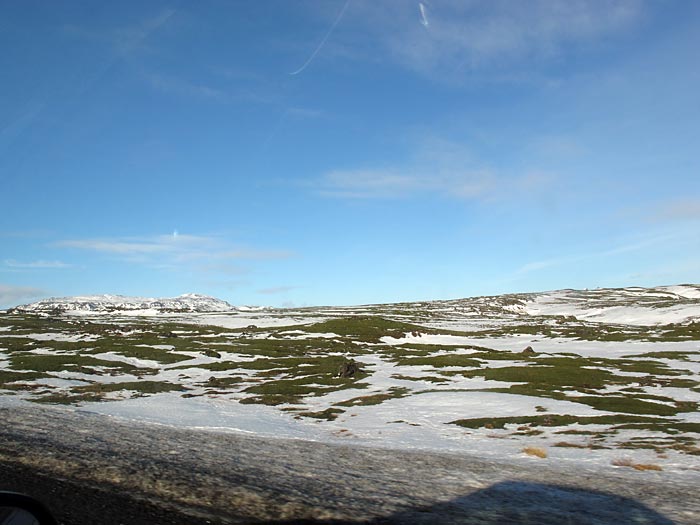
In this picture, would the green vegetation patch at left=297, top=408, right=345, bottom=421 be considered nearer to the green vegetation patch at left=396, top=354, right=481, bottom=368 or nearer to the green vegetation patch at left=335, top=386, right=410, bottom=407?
the green vegetation patch at left=335, top=386, right=410, bottom=407

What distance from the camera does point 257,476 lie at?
854 inches

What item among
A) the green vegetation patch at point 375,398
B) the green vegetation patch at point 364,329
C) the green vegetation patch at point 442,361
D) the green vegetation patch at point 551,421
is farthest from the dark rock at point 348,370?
the green vegetation patch at point 364,329

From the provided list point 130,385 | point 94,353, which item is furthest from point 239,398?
point 94,353

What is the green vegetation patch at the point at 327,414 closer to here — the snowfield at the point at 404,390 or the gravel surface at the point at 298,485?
the snowfield at the point at 404,390

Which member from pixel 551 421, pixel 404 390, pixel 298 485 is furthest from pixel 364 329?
pixel 298 485

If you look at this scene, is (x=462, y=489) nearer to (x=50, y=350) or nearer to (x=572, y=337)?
(x=50, y=350)

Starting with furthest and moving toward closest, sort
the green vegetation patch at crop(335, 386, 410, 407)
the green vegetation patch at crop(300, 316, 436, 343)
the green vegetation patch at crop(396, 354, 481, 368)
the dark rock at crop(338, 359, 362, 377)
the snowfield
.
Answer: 1. the green vegetation patch at crop(300, 316, 436, 343)
2. the green vegetation patch at crop(396, 354, 481, 368)
3. the dark rock at crop(338, 359, 362, 377)
4. the green vegetation patch at crop(335, 386, 410, 407)
5. the snowfield

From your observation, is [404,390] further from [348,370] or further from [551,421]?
[551,421]

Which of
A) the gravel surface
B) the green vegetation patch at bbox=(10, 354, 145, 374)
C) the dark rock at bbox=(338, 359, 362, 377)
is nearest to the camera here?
the gravel surface

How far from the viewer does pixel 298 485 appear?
20438 millimetres

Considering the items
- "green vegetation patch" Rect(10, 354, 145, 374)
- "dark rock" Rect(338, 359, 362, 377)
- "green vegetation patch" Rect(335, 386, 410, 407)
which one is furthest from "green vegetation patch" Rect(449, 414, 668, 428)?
"green vegetation patch" Rect(10, 354, 145, 374)

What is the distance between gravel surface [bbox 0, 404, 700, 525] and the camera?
16703mm

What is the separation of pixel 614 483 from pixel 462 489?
7.30 m

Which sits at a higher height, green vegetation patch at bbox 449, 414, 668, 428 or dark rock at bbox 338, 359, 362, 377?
dark rock at bbox 338, 359, 362, 377
